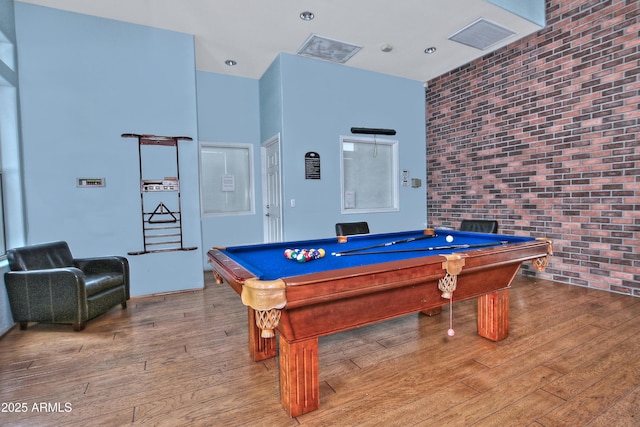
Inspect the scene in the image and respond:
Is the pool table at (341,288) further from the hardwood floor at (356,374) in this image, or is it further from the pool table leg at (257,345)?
the hardwood floor at (356,374)

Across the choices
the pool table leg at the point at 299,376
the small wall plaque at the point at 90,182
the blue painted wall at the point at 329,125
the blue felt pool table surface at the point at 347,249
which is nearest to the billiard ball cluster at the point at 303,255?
the blue felt pool table surface at the point at 347,249

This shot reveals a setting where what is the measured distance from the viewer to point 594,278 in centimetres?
367

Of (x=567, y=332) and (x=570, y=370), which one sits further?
(x=567, y=332)

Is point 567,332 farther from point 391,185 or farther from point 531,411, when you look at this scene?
point 391,185

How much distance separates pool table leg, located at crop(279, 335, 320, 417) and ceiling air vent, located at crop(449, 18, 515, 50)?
433cm

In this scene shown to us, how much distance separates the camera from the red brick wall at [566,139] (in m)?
3.38

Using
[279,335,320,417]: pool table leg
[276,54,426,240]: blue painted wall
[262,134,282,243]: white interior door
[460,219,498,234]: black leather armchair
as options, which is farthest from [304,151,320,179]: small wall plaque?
[279,335,320,417]: pool table leg

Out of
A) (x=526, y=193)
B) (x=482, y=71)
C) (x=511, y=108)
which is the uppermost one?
(x=482, y=71)

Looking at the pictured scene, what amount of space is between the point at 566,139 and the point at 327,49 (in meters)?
3.39

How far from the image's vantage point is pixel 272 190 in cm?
515

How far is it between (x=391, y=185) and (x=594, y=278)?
10.0 feet

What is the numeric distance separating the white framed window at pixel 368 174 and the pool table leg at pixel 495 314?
2842 millimetres

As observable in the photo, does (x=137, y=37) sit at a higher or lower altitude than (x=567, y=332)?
higher

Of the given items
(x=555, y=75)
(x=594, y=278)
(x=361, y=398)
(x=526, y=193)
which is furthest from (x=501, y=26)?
(x=361, y=398)
